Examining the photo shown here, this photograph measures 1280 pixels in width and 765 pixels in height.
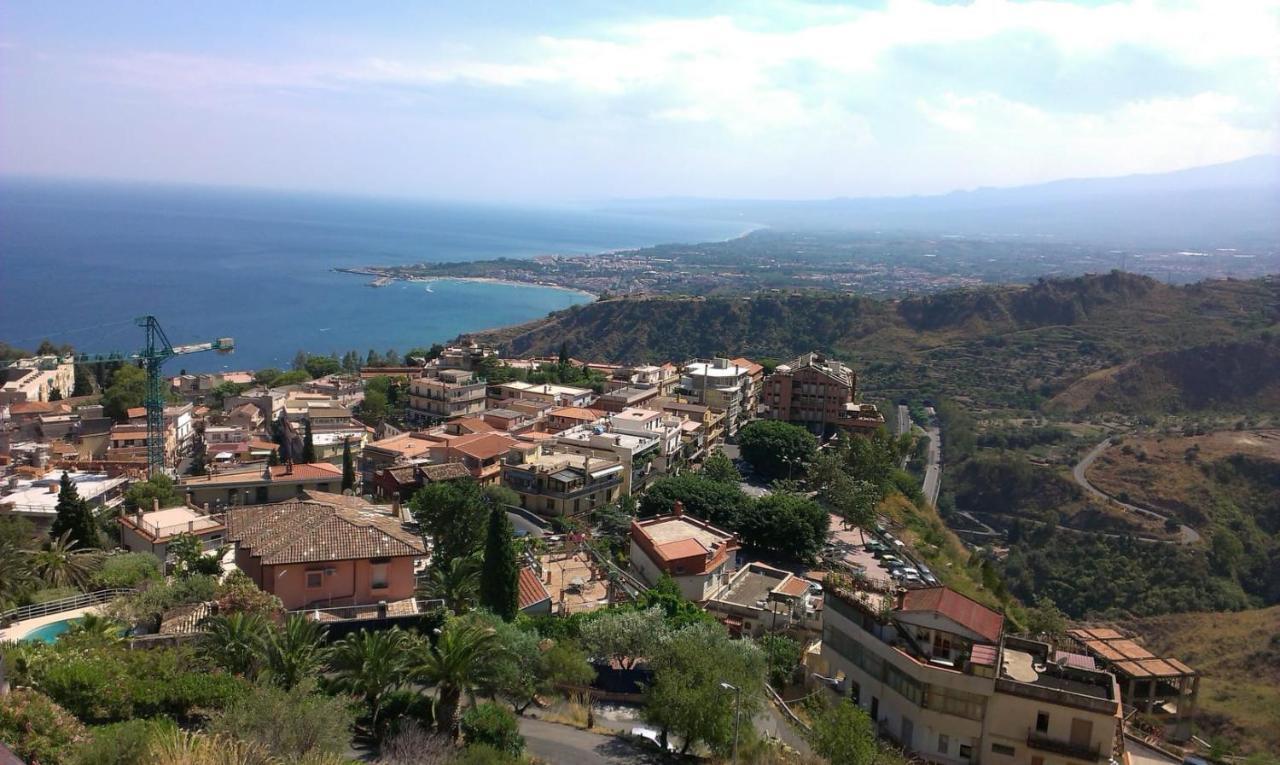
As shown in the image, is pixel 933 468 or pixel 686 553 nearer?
pixel 686 553

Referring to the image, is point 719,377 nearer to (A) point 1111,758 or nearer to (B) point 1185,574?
(B) point 1185,574

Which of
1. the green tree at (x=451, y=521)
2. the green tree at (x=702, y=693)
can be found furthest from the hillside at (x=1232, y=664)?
the green tree at (x=451, y=521)

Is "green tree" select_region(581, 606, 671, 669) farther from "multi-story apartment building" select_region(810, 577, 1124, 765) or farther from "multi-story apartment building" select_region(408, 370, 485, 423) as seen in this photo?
"multi-story apartment building" select_region(408, 370, 485, 423)

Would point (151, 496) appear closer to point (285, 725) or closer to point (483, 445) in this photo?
point (483, 445)

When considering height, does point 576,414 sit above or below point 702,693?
below

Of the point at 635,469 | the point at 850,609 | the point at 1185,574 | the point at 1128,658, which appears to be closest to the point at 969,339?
the point at 1185,574

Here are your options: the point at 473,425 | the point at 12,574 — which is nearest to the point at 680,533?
the point at 473,425
